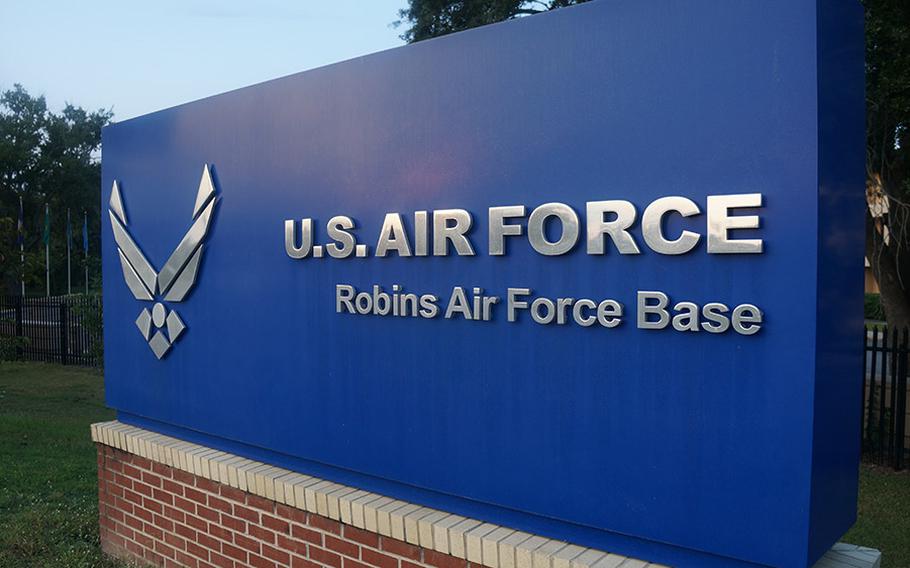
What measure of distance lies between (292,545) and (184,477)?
1069 millimetres

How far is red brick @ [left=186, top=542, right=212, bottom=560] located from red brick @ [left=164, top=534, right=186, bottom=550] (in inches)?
2.5

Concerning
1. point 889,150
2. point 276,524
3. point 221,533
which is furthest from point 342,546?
point 889,150

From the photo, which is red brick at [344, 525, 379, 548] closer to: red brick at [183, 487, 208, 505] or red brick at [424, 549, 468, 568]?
red brick at [424, 549, 468, 568]

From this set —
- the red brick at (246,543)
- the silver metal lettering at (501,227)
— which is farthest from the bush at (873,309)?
the silver metal lettering at (501,227)

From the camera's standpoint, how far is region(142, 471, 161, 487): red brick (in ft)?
16.0

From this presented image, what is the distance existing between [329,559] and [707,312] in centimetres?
230

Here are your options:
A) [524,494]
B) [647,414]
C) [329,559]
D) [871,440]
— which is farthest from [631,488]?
[871,440]

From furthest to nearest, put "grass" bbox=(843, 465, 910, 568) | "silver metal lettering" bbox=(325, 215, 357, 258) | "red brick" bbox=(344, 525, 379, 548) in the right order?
"grass" bbox=(843, 465, 910, 568), "silver metal lettering" bbox=(325, 215, 357, 258), "red brick" bbox=(344, 525, 379, 548)

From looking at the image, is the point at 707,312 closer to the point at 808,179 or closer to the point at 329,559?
the point at 808,179

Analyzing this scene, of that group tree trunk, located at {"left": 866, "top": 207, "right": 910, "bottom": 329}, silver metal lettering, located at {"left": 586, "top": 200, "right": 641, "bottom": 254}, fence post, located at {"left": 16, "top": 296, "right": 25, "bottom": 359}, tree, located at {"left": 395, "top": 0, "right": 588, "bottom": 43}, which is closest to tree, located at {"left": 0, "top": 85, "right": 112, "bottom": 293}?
fence post, located at {"left": 16, "top": 296, "right": 25, "bottom": 359}

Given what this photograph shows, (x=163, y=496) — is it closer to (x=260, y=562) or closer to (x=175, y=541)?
(x=175, y=541)

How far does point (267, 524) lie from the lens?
4.14 m

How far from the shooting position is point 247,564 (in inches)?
167

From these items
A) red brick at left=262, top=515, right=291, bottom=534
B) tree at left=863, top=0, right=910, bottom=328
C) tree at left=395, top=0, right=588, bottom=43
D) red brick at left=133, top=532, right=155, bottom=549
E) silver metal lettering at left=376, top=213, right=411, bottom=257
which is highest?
tree at left=395, top=0, right=588, bottom=43
